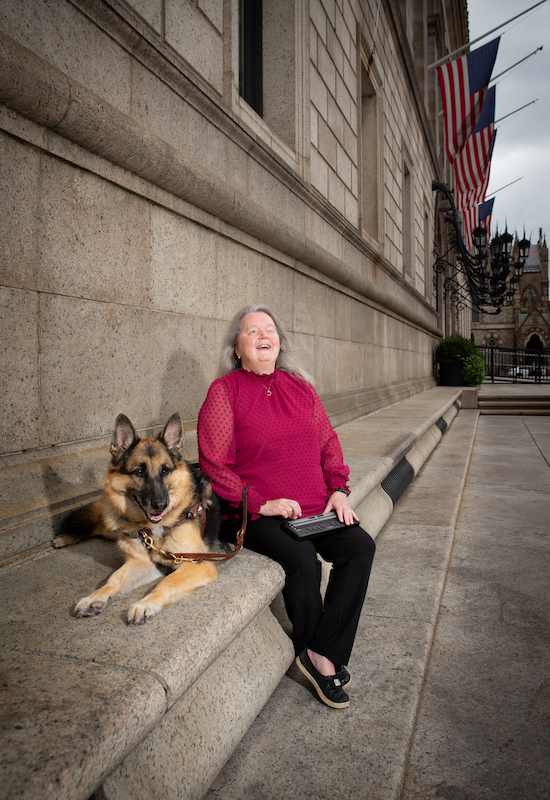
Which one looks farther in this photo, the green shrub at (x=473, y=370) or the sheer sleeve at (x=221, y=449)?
the green shrub at (x=473, y=370)

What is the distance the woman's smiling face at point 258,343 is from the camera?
2.86m

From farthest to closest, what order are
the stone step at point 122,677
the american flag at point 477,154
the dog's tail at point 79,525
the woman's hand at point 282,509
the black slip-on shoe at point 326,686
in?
the american flag at point 477,154, the dog's tail at point 79,525, the woman's hand at point 282,509, the black slip-on shoe at point 326,686, the stone step at point 122,677

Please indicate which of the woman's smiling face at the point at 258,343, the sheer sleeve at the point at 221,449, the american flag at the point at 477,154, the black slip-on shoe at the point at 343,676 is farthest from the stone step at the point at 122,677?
the american flag at the point at 477,154

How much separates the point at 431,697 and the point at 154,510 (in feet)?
4.50

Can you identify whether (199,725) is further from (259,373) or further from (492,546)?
(492,546)

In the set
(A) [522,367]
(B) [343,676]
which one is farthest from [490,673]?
(A) [522,367]

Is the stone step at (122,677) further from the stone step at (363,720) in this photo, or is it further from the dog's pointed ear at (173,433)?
the dog's pointed ear at (173,433)

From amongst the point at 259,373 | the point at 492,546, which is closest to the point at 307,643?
the point at 259,373

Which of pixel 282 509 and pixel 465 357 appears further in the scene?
pixel 465 357

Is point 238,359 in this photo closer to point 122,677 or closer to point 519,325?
point 122,677

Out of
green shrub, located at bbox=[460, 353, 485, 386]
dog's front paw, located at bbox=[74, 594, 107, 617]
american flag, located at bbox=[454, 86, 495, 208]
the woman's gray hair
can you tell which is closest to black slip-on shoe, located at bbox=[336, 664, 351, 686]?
dog's front paw, located at bbox=[74, 594, 107, 617]

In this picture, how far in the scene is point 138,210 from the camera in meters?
3.47

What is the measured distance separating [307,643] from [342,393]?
615cm

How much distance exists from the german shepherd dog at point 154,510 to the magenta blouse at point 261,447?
0.19 meters
